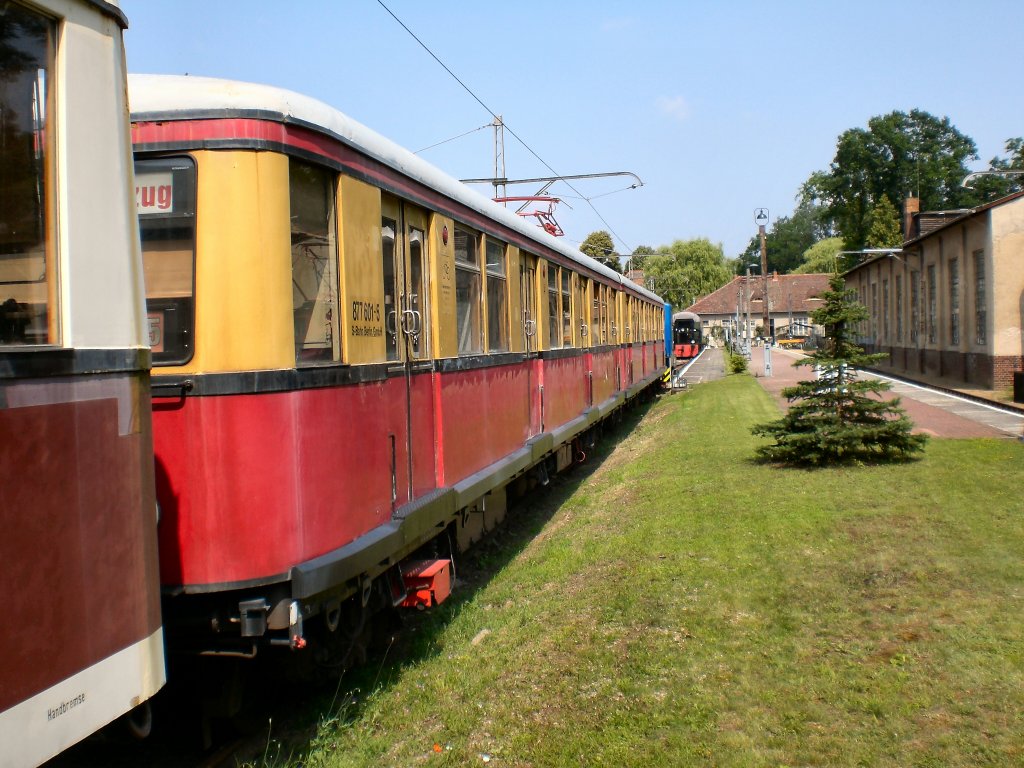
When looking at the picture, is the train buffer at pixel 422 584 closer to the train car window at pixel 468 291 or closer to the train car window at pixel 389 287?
the train car window at pixel 389 287

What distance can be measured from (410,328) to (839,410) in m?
7.73

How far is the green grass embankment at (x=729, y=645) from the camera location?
4.63 m

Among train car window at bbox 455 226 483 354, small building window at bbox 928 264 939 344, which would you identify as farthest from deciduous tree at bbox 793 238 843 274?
train car window at bbox 455 226 483 354

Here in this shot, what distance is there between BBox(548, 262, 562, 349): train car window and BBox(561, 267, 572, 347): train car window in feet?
0.95

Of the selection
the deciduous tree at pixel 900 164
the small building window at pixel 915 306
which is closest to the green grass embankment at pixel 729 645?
the small building window at pixel 915 306

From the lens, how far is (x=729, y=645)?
582 cm

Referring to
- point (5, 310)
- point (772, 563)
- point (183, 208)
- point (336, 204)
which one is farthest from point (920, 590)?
point (5, 310)

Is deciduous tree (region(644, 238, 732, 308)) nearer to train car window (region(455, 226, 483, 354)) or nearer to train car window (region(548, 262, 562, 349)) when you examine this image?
train car window (region(548, 262, 562, 349))

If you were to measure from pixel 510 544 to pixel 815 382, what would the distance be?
4.64 m

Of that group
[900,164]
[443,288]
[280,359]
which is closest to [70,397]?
[280,359]

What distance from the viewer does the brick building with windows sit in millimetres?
23953

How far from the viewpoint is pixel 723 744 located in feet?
14.9

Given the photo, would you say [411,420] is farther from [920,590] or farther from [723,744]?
[920,590]

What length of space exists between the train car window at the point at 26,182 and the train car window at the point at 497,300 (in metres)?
5.14
